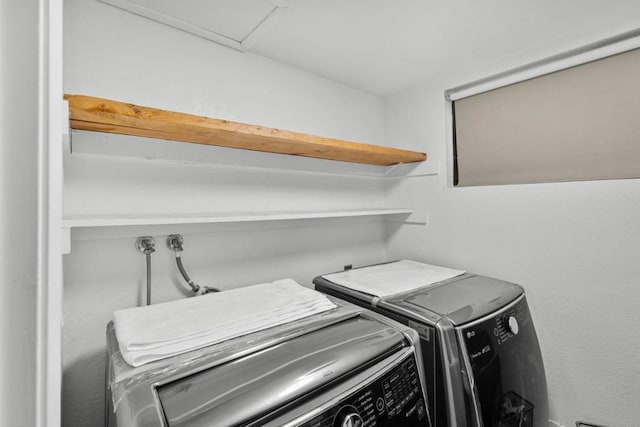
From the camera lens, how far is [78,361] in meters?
1.00

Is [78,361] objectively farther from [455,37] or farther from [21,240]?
[455,37]

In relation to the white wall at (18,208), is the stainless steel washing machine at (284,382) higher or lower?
lower

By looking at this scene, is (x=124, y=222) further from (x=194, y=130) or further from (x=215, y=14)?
(x=215, y=14)

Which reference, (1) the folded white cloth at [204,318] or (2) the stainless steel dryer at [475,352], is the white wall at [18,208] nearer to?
(1) the folded white cloth at [204,318]

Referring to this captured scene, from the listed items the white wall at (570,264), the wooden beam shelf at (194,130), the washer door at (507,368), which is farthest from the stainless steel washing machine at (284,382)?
the white wall at (570,264)

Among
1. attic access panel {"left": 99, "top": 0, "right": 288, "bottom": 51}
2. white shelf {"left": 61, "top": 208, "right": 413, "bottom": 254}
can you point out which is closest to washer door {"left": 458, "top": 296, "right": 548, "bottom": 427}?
white shelf {"left": 61, "top": 208, "right": 413, "bottom": 254}

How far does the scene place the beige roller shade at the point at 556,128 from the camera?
1.14 m

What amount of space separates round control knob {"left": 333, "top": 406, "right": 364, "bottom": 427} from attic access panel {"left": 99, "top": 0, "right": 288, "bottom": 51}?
1.33 metres

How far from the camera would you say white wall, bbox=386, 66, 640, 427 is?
3.62 feet

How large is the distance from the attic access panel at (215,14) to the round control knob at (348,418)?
52.3 inches

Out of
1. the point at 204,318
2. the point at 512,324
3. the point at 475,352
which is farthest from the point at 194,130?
the point at 512,324

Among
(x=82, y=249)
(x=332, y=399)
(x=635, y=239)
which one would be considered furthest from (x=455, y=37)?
(x=82, y=249)

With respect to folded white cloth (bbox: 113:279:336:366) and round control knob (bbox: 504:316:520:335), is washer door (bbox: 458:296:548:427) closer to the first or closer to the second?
round control knob (bbox: 504:316:520:335)

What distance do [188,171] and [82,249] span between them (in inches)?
18.6
